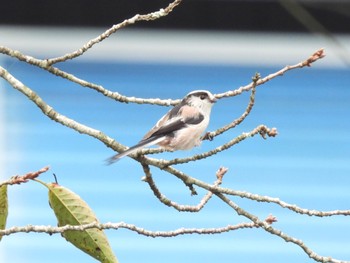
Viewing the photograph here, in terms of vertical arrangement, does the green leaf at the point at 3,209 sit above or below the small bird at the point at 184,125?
below

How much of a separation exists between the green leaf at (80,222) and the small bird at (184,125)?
14.5 inches

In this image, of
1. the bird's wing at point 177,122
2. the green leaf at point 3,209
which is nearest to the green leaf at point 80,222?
the green leaf at point 3,209

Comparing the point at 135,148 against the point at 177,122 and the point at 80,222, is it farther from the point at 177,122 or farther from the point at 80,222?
the point at 177,122

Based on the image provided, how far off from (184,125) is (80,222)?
2.05 ft

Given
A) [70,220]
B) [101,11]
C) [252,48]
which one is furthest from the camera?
[252,48]

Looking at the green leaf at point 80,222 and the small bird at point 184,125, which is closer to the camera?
the green leaf at point 80,222

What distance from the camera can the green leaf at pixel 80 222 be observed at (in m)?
2.45

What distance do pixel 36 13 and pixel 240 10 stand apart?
4.36ft

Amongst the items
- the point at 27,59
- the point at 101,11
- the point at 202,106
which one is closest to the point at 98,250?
the point at 27,59

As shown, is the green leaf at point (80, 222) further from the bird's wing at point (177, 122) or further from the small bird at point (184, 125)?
the bird's wing at point (177, 122)

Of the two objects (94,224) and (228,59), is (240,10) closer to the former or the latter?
(228,59)

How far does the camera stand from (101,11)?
22.4 feet

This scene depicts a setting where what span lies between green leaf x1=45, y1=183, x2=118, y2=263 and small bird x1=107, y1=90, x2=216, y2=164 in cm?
37

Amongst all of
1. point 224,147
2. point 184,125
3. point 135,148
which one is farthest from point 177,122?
point 224,147
